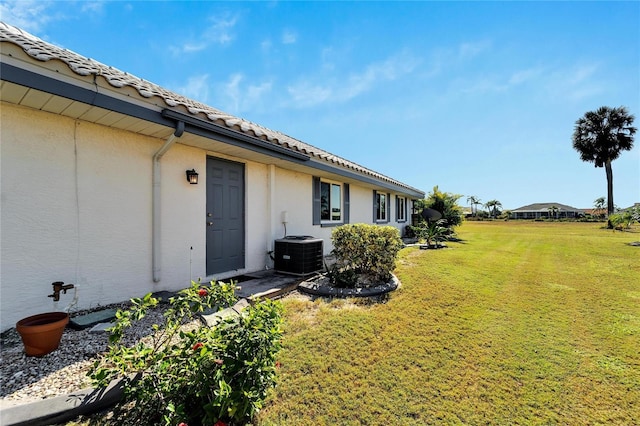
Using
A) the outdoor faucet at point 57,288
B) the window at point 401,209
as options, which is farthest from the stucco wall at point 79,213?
the window at point 401,209

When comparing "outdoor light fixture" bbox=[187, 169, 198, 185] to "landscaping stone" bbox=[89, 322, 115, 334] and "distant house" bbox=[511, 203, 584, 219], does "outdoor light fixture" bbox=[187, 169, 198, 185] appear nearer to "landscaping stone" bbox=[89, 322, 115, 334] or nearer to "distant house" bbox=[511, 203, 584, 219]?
"landscaping stone" bbox=[89, 322, 115, 334]

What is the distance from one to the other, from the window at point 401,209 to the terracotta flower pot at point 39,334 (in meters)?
15.5

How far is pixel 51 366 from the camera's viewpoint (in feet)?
8.43

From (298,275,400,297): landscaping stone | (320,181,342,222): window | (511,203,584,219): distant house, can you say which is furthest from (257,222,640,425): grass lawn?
(511,203,584,219): distant house

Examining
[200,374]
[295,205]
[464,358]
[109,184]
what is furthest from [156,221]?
[464,358]

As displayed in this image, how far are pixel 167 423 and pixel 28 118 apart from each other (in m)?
4.14

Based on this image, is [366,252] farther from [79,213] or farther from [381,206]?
[381,206]

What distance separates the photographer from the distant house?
70.2 meters

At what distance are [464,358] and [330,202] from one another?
24.1ft

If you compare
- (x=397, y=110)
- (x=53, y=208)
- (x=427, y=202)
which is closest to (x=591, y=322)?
(x=53, y=208)

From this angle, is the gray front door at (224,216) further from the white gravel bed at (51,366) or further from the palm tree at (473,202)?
the palm tree at (473,202)

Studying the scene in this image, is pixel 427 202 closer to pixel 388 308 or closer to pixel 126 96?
pixel 388 308

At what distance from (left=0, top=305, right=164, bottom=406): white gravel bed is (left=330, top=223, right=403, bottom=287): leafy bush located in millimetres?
3870

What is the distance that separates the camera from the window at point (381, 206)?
13398 millimetres
